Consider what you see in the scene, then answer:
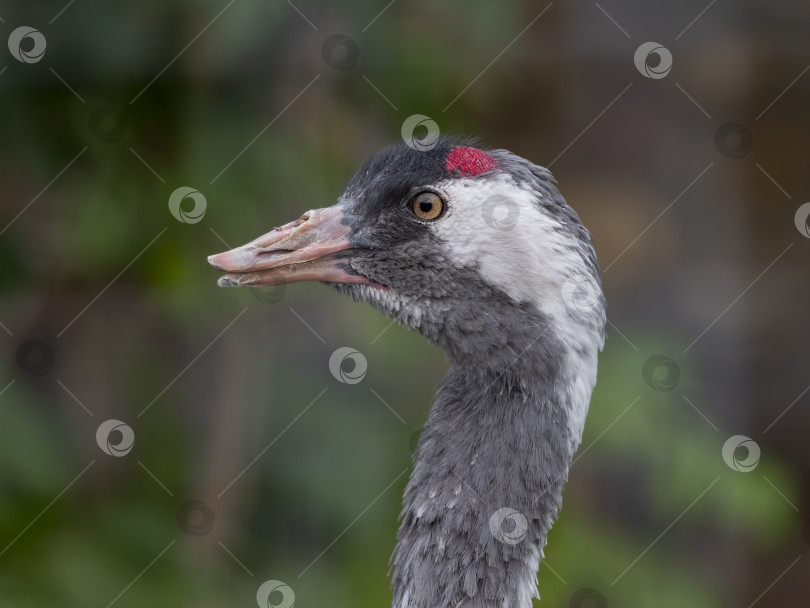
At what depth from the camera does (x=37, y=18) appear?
3850mm

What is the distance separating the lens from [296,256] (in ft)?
8.43

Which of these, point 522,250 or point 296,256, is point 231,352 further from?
point 522,250

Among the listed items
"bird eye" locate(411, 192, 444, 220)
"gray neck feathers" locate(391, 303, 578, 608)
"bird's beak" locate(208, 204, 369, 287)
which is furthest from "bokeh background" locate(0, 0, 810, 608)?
"gray neck feathers" locate(391, 303, 578, 608)

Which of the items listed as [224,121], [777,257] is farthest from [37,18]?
[777,257]

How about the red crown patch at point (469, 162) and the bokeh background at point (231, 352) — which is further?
the bokeh background at point (231, 352)

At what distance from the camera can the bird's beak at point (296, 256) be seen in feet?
8.24

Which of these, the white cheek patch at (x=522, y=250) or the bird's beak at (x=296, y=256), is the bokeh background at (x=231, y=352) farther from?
the white cheek patch at (x=522, y=250)

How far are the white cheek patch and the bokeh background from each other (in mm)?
1400

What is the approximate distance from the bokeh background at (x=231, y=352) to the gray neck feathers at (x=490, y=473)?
4.83 feet

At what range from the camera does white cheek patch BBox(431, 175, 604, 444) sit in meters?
2.53

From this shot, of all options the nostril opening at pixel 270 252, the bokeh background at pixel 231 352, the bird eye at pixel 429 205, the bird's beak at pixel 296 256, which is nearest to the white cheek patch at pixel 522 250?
the bird eye at pixel 429 205

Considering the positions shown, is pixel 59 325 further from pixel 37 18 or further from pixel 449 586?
pixel 449 586

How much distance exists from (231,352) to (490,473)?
76.5 inches

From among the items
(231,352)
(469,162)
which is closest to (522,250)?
(469,162)
